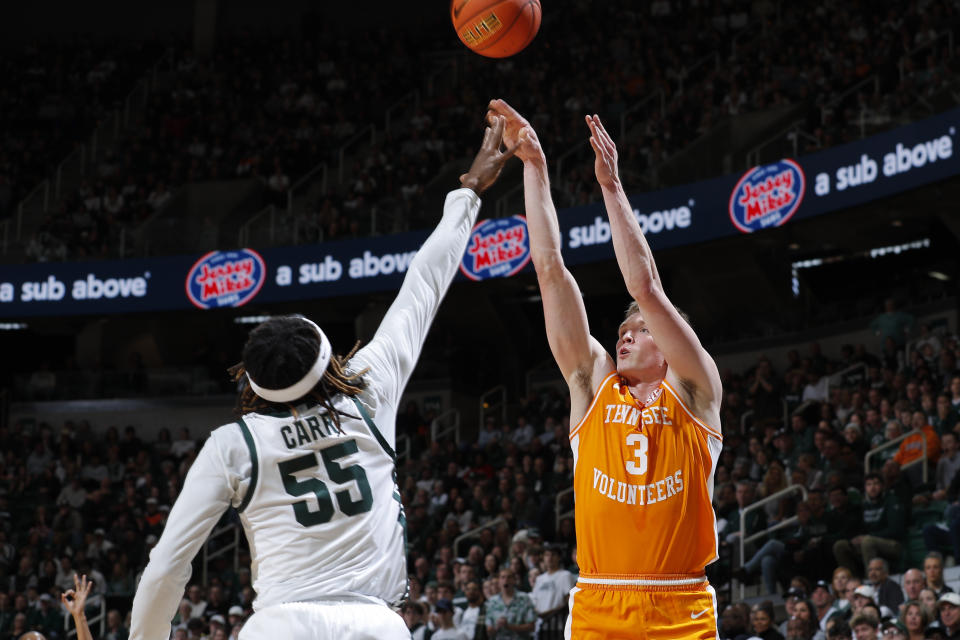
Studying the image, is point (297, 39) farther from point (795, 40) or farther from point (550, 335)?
point (550, 335)

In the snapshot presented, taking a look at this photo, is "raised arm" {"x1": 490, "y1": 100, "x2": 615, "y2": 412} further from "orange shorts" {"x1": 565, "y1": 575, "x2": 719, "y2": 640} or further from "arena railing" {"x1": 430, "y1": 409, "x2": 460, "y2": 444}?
"arena railing" {"x1": 430, "y1": 409, "x2": 460, "y2": 444}

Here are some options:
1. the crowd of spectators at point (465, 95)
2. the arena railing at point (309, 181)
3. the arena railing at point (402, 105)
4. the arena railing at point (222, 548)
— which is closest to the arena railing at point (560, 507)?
the arena railing at point (222, 548)

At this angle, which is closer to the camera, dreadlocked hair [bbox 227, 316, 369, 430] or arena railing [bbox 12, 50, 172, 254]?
dreadlocked hair [bbox 227, 316, 369, 430]

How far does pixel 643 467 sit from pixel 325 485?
1380 mm

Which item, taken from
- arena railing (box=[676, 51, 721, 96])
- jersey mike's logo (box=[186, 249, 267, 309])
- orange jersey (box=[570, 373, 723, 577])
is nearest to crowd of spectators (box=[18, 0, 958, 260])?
arena railing (box=[676, 51, 721, 96])

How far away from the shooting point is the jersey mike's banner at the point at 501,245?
15.6 metres

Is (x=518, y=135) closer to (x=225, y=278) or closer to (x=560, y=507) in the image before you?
(x=560, y=507)

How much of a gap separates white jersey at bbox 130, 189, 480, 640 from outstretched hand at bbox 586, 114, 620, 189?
1.52 metres

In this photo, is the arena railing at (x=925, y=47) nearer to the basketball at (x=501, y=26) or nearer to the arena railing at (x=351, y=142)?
the arena railing at (x=351, y=142)

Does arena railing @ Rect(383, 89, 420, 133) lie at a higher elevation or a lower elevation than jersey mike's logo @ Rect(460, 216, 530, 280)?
higher

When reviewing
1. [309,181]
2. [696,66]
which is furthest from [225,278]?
[696,66]

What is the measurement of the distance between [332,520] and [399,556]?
0.81 feet

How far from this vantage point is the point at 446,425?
856 inches

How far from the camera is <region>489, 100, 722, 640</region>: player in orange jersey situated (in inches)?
160
